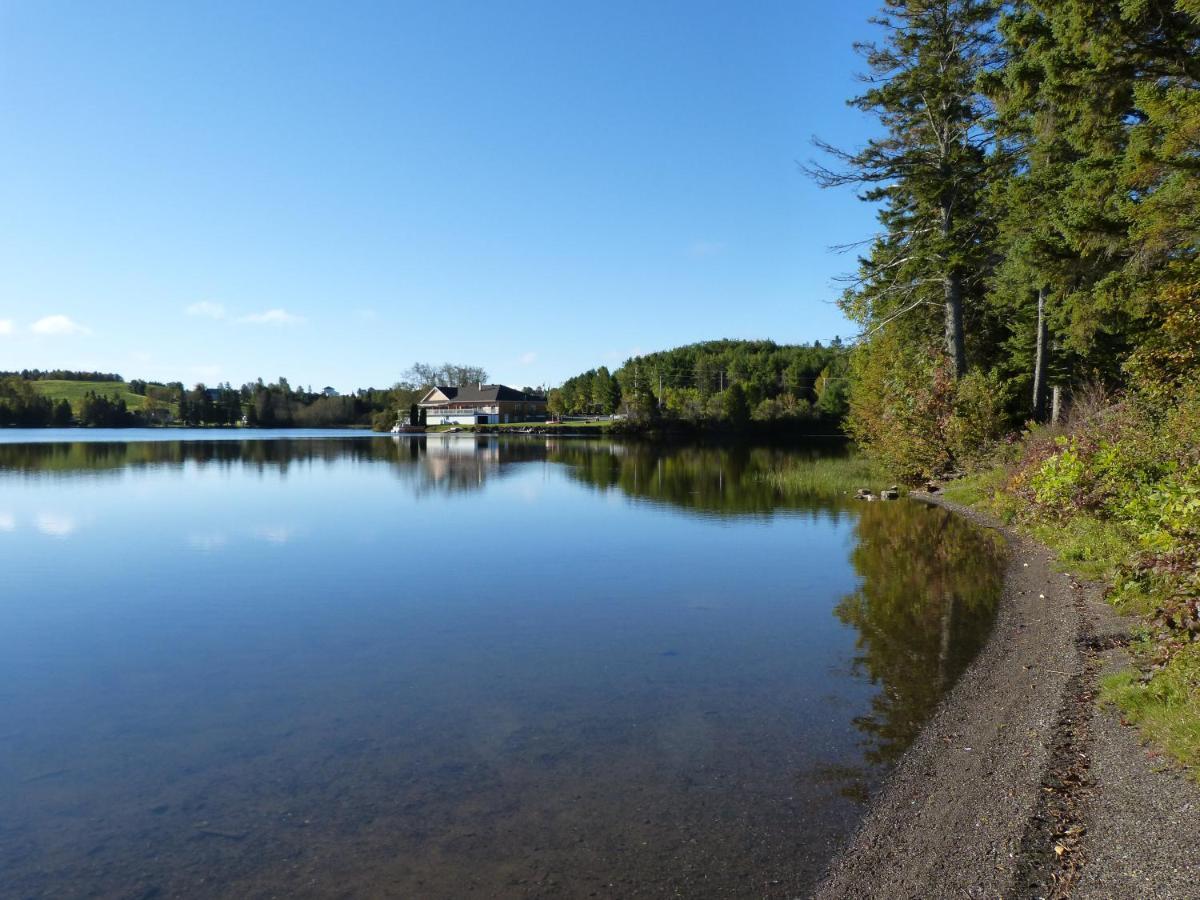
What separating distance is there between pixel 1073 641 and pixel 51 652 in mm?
13717

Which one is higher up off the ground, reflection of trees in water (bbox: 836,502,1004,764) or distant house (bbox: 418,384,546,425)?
distant house (bbox: 418,384,546,425)

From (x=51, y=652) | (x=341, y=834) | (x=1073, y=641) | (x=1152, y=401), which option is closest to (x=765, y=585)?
(x=1073, y=641)

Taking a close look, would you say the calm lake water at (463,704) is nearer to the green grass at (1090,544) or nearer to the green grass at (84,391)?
the green grass at (1090,544)

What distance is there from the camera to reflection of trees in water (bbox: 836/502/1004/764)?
8342 mm

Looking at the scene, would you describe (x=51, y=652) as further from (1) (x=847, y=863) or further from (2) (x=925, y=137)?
(2) (x=925, y=137)

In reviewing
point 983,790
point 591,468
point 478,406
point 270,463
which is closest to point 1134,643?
point 983,790

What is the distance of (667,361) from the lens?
14038 cm

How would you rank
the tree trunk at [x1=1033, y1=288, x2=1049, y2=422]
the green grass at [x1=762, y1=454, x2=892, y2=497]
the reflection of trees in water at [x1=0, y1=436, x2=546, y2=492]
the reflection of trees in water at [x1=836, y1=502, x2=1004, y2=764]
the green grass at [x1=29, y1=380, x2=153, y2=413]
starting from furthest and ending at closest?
the green grass at [x1=29, y1=380, x2=153, y2=413], the reflection of trees in water at [x1=0, y1=436, x2=546, y2=492], the green grass at [x1=762, y1=454, x2=892, y2=497], the tree trunk at [x1=1033, y1=288, x2=1049, y2=422], the reflection of trees in water at [x1=836, y1=502, x2=1004, y2=764]

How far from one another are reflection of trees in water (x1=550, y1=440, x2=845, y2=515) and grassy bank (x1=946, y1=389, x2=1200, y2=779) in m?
7.12

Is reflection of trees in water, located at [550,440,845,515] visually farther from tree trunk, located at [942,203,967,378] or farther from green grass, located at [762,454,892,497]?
tree trunk, located at [942,203,967,378]

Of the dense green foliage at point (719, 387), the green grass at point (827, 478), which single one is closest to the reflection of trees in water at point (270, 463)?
the green grass at point (827, 478)

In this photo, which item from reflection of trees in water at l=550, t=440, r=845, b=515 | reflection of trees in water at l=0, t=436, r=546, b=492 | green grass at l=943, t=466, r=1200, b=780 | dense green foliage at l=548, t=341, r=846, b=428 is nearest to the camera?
green grass at l=943, t=466, r=1200, b=780

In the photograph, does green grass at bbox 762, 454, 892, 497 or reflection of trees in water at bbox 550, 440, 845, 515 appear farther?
green grass at bbox 762, 454, 892, 497

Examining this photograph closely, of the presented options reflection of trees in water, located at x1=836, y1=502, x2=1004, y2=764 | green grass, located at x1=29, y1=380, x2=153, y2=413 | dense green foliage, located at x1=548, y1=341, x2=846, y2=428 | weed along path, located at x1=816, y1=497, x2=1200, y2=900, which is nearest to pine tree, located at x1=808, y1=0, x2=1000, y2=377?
reflection of trees in water, located at x1=836, y1=502, x2=1004, y2=764
